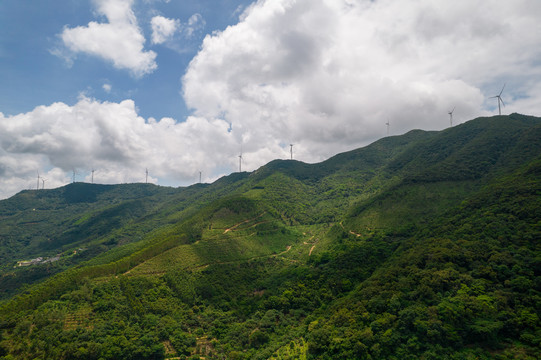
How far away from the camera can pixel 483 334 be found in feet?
140

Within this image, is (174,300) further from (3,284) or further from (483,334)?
(3,284)

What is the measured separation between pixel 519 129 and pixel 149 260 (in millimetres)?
218536

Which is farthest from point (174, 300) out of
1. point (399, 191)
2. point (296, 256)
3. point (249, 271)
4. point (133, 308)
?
point (399, 191)

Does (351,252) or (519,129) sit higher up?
(519,129)

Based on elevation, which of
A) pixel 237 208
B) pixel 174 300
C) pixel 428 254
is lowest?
pixel 174 300

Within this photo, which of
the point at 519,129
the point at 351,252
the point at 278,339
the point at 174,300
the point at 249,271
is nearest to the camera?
the point at 278,339

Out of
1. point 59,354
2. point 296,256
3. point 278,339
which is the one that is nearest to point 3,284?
point 59,354

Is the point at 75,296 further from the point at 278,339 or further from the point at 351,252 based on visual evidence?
the point at 351,252

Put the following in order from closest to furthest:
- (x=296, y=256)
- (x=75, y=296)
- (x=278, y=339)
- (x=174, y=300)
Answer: (x=278, y=339)
(x=75, y=296)
(x=174, y=300)
(x=296, y=256)

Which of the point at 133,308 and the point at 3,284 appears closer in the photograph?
the point at 133,308

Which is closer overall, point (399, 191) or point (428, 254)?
point (428, 254)

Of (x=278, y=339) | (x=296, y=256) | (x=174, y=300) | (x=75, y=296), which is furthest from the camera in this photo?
(x=296, y=256)

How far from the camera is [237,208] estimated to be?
6471 inches

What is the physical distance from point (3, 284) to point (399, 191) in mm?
241420
